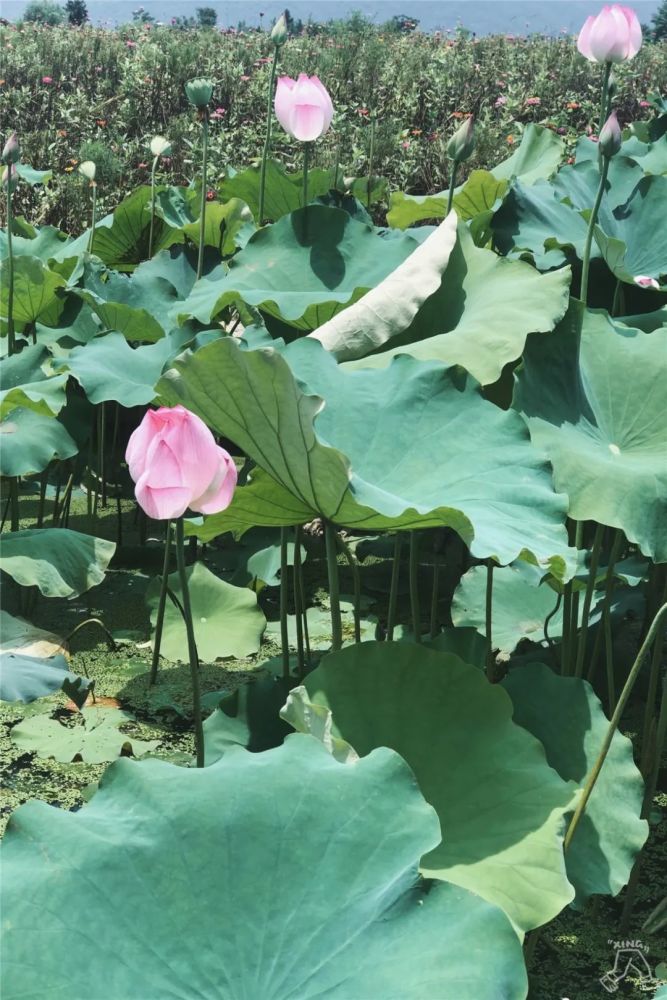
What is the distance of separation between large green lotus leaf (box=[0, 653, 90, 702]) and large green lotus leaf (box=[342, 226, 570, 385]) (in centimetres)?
62

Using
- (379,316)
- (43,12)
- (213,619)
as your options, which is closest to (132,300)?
(213,619)

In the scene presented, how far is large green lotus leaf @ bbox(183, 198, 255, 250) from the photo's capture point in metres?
2.91

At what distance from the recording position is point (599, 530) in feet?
4.76

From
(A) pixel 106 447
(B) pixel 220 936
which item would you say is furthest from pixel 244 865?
(A) pixel 106 447

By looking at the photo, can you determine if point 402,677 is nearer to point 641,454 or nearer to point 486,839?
point 486,839

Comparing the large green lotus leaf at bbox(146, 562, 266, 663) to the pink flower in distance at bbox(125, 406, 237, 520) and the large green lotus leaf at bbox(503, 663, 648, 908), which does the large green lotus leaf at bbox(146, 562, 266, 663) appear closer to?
the large green lotus leaf at bbox(503, 663, 648, 908)

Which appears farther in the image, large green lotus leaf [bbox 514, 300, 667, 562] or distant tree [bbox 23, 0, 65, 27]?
distant tree [bbox 23, 0, 65, 27]

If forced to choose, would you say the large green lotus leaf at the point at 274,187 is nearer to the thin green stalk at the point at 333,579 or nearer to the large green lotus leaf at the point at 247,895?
the thin green stalk at the point at 333,579

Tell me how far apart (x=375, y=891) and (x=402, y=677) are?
1.23 ft

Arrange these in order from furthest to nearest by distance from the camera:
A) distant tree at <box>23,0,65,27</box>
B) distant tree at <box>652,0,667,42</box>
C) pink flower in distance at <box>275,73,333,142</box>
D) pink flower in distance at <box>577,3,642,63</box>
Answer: distant tree at <box>652,0,667,42</box>
distant tree at <box>23,0,65,27</box>
pink flower in distance at <box>275,73,333,142</box>
pink flower in distance at <box>577,3,642,63</box>

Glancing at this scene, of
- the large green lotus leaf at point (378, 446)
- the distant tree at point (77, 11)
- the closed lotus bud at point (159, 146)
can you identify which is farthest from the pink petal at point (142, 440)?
the distant tree at point (77, 11)

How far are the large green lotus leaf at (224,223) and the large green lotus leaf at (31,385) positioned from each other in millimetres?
843

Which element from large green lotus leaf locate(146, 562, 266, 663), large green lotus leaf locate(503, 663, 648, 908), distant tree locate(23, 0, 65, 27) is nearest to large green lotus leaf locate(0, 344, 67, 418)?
large green lotus leaf locate(146, 562, 266, 663)

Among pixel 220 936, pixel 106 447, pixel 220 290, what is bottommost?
pixel 220 936
